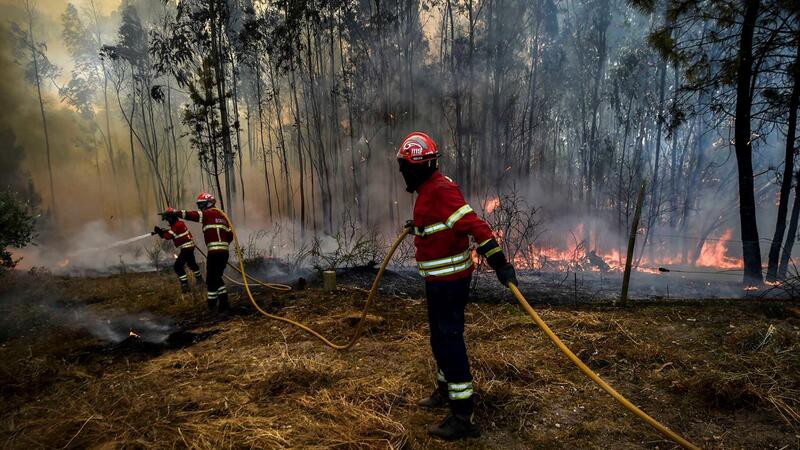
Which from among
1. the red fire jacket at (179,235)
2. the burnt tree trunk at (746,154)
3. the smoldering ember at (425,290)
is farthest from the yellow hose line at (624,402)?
the burnt tree trunk at (746,154)

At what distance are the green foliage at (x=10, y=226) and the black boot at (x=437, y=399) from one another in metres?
9.82

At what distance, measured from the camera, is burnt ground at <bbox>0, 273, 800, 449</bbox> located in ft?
9.13

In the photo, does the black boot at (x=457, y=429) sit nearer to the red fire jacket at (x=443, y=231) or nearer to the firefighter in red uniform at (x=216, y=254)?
the red fire jacket at (x=443, y=231)

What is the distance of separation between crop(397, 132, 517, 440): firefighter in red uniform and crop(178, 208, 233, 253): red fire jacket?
490 cm

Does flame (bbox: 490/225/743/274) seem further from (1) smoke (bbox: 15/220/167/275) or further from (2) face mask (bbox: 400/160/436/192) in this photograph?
(1) smoke (bbox: 15/220/167/275)

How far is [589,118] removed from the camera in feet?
89.3

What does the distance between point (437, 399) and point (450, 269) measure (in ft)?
3.94

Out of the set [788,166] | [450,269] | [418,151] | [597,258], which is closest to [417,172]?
[418,151]

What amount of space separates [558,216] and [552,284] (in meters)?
13.8

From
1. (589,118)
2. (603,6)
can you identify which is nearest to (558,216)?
(589,118)

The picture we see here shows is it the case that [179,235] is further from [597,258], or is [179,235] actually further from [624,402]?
[597,258]

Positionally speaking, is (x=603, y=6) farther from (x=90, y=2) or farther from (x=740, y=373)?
(x=90, y=2)

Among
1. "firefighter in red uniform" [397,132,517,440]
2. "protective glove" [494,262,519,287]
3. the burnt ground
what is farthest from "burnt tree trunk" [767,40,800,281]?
"firefighter in red uniform" [397,132,517,440]

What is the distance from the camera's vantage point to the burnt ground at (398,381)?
2783mm
